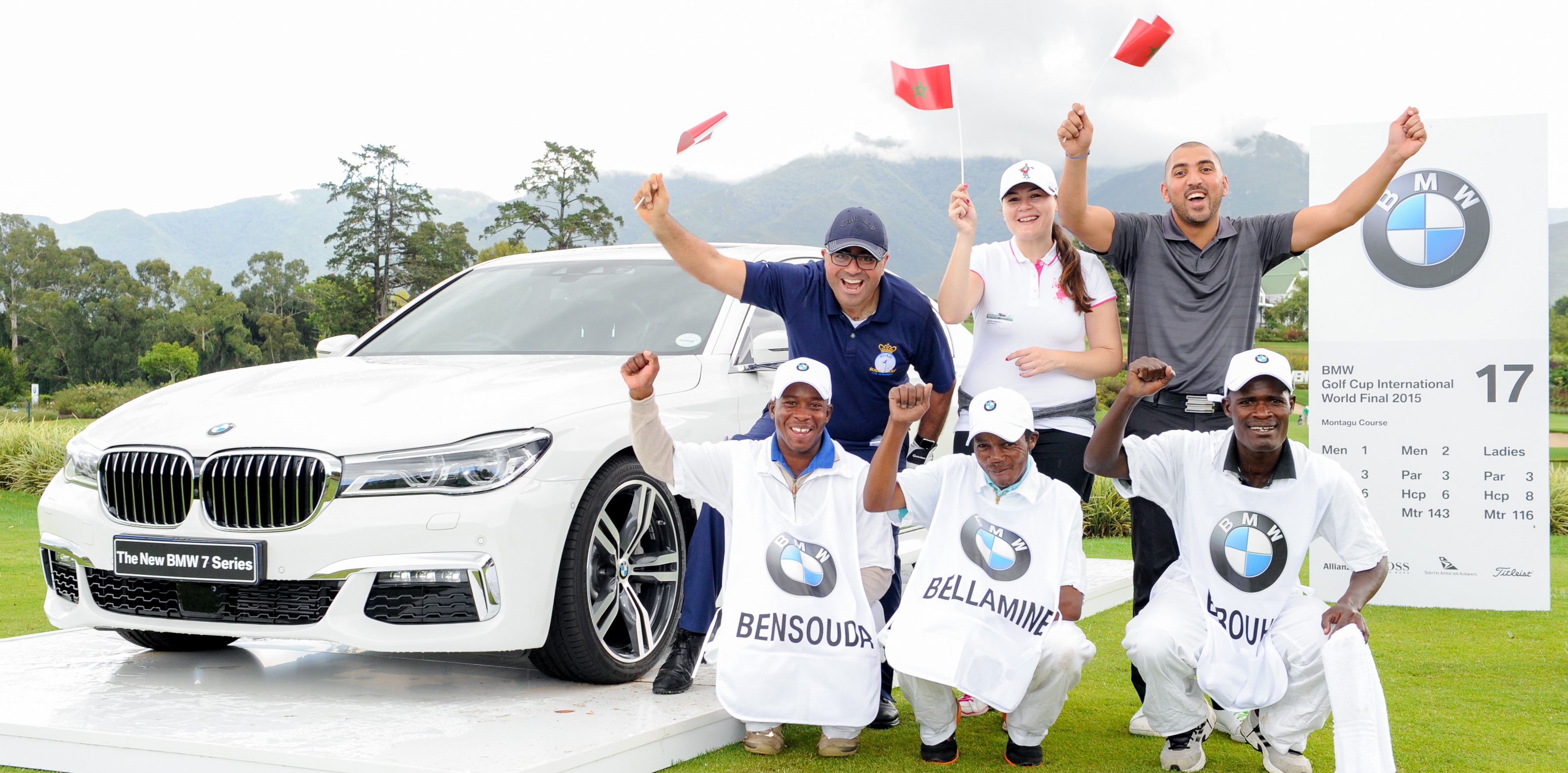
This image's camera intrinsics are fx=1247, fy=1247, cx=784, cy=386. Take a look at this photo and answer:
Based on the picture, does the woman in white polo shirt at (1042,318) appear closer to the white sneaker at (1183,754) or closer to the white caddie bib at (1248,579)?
the white caddie bib at (1248,579)

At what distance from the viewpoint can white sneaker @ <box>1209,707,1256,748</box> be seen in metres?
4.24

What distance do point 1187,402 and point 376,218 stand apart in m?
68.1

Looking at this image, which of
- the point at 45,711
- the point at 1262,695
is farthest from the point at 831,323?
the point at 45,711

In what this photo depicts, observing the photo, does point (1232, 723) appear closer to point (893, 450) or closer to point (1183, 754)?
point (1183, 754)

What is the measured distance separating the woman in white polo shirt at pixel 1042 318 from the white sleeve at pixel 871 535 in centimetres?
44

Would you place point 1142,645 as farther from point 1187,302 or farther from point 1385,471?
point 1385,471

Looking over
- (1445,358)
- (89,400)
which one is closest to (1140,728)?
(1445,358)

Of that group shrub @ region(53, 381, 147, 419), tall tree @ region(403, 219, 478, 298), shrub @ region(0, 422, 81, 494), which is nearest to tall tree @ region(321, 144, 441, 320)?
tall tree @ region(403, 219, 478, 298)

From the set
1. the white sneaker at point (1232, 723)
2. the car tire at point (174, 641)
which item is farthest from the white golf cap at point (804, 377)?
the car tire at point (174, 641)

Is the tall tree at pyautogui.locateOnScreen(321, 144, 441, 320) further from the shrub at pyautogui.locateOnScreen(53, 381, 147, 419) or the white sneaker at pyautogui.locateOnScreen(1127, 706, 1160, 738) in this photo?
the white sneaker at pyautogui.locateOnScreen(1127, 706, 1160, 738)

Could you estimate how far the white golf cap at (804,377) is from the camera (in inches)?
157

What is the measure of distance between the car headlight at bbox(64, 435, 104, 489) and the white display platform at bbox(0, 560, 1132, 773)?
2.35ft

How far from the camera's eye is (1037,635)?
385 cm

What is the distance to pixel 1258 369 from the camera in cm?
373
